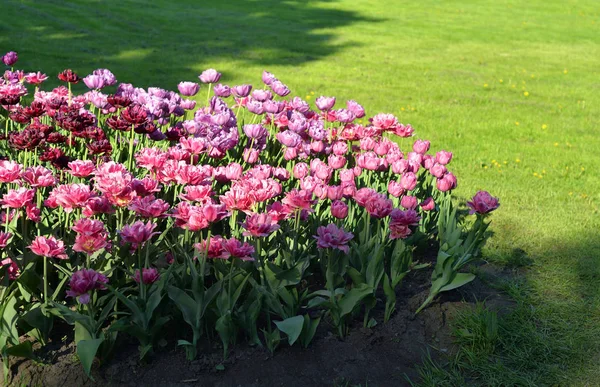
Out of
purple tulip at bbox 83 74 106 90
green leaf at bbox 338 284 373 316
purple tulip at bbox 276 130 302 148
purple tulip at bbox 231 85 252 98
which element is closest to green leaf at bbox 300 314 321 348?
green leaf at bbox 338 284 373 316

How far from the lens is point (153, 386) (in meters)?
3.02

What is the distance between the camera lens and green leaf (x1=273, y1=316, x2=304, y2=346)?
10.3 ft

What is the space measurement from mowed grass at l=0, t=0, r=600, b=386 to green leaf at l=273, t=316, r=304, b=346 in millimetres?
638

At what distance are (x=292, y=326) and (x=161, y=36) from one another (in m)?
11.5

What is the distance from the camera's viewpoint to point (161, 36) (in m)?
13.7

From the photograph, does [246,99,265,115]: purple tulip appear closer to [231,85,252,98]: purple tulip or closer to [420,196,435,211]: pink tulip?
[231,85,252,98]: purple tulip

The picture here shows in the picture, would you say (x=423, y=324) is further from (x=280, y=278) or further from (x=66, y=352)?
(x=66, y=352)

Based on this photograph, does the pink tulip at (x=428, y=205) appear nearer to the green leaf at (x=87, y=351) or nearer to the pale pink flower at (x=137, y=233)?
the pale pink flower at (x=137, y=233)

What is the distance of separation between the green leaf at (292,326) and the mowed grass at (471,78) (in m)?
0.64

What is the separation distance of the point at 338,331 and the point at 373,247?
1.93 feet

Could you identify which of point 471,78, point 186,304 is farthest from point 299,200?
point 471,78

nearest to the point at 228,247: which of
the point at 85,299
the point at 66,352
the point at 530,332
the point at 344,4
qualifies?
the point at 85,299

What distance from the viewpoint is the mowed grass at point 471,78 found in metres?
3.85

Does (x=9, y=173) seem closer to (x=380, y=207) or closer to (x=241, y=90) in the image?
(x=380, y=207)
